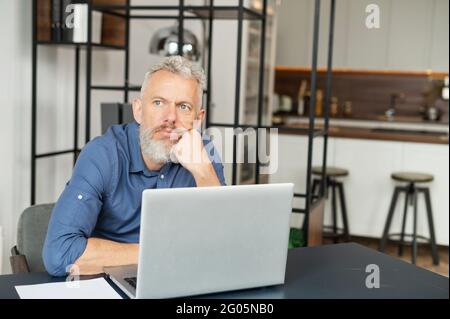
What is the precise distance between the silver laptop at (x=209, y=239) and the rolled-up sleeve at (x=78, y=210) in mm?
256

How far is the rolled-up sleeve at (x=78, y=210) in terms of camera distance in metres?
1.48

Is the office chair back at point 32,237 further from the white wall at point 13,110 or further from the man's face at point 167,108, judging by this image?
the white wall at point 13,110

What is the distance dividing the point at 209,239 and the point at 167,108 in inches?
26.5

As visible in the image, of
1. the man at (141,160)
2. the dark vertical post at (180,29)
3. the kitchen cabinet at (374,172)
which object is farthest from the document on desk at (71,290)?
the kitchen cabinet at (374,172)

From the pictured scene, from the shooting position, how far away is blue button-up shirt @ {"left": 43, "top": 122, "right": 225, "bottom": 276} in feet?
5.10

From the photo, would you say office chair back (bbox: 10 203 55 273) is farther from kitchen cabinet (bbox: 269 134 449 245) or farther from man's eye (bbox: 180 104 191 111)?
kitchen cabinet (bbox: 269 134 449 245)

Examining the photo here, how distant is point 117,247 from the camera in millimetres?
1531

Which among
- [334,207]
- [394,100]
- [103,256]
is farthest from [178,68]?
[394,100]

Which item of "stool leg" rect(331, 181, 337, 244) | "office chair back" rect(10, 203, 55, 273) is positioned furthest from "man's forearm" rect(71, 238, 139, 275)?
"stool leg" rect(331, 181, 337, 244)

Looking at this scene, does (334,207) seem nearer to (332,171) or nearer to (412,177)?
(332,171)

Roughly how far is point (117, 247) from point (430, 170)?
375cm
